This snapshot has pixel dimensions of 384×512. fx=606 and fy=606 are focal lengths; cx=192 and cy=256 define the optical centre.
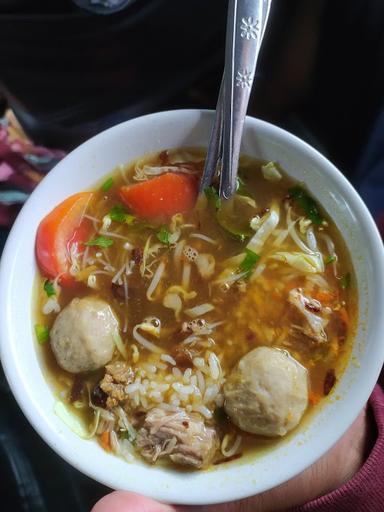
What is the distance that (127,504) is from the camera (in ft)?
4.09

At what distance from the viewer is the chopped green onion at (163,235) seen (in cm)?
151

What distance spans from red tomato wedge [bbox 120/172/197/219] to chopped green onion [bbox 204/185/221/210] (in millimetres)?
38

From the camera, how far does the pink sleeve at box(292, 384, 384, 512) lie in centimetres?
152

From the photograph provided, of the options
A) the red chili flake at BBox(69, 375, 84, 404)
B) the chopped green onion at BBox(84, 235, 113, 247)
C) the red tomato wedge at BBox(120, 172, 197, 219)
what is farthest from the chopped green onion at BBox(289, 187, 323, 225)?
the red chili flake at BBox(69, 375, 84, 404)

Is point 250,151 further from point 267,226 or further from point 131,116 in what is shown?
point 131,116

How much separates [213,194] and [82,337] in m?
0.47

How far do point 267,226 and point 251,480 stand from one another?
0.59 metres

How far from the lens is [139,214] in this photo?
1.53 meters

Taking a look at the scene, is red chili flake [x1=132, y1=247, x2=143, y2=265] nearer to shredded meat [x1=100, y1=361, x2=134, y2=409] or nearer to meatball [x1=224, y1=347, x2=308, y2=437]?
shredded meat [x1=100, y1=361, x2=134, y2=409]

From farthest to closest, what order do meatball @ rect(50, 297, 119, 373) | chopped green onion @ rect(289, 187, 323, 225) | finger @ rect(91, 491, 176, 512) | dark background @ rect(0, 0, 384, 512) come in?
dark background @ rect(0, 0, 384, 512) < chopped green onion @ rect(289, 187, 323, 225) < meatball @ rect(50, 297, 119, 373) < finger @ rect(91, 491, 176, 512)

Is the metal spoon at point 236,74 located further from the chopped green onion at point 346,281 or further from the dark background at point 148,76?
the dark background at point 148,76

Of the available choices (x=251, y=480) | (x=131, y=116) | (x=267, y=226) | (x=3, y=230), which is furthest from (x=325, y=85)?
(x=251, y=480)

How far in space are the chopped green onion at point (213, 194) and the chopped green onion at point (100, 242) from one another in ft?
0.89

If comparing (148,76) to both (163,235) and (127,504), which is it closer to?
(163,235)
